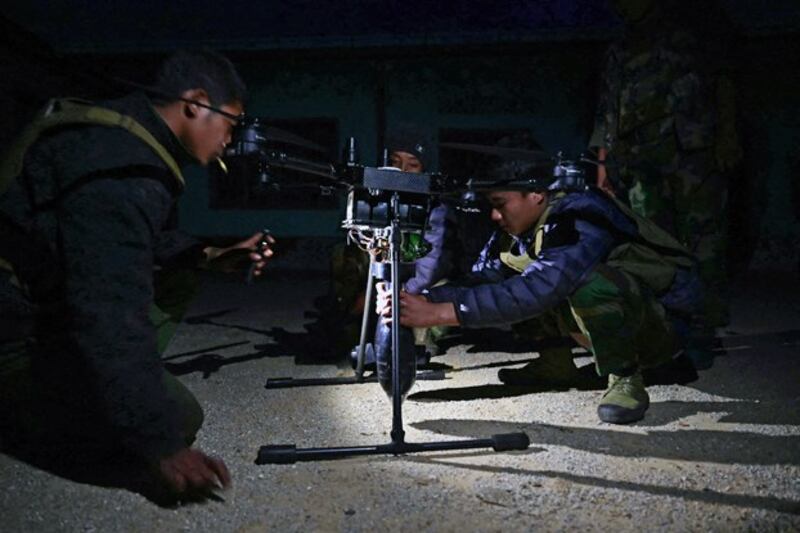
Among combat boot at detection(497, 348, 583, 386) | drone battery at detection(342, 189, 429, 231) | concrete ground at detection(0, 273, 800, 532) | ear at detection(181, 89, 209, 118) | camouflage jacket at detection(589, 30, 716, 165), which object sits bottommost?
concrete ground at detection(0, 273, 800, 532)

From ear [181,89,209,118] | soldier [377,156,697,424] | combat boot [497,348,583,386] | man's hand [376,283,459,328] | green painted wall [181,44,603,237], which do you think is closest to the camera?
ear [181,89,209,118]

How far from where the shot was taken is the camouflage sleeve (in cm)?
152

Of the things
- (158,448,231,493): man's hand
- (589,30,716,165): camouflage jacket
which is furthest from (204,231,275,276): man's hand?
(589,30,716,165): camouflage jacket

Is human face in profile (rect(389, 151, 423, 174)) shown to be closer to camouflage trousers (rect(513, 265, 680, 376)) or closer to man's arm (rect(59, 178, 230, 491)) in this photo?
camouflage trousers (rect(513, 265, 680, 376))

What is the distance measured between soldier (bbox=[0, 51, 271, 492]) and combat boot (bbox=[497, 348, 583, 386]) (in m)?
1.89

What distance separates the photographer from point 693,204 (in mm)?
4441

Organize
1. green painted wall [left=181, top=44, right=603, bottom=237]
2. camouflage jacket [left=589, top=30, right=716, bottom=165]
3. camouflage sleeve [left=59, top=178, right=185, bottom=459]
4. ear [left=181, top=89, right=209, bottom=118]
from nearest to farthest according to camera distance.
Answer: camouflage sleeve [left=59, top=178, right=185, bottom=459]
ear [left=181, top=89, right=209, bottom=118]
camouflage jacket [left=589, top=30, right=716, bottom=165]
green painted wall [left=181, top=44, right=603, bottom=237]

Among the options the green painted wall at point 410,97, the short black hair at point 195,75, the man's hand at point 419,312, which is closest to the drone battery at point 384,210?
the man's hand at point 419,312

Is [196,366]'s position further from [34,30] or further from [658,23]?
[34,30]

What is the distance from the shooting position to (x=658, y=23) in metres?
4.77

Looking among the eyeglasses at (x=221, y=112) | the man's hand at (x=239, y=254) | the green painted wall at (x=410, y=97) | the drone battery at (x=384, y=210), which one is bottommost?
the man's hand at (x=239, y=254)

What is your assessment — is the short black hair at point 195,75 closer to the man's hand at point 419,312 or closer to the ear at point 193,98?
the ear at point 193,98

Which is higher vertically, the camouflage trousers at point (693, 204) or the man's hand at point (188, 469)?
the camouflage trousers at point (693, 204)

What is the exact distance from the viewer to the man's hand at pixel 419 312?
2.25m
